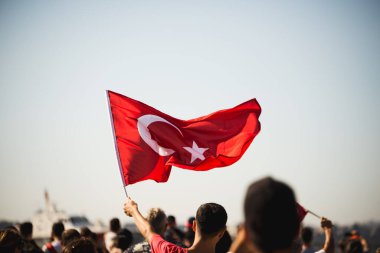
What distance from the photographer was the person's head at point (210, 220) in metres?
3.99

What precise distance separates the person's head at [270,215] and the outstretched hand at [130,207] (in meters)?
2.40

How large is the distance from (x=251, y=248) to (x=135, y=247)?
140 inches

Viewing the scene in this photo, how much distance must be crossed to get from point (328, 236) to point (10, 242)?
4128mm

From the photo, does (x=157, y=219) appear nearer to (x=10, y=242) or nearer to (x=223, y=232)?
(x=223, y=232)

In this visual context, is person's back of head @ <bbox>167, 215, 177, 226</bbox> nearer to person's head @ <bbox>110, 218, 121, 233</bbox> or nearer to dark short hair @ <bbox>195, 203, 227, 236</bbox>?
person's head @ <bbox>110, 218, 121, 233</bbox>

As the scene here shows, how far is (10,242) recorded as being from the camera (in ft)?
15.8

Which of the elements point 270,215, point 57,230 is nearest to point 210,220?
point 270,215

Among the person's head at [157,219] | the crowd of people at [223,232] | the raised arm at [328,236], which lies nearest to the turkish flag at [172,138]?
the person's head at [157,219]

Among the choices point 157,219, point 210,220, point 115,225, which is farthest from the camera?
point 115,225

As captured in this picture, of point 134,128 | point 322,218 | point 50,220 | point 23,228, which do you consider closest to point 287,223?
point 322,218

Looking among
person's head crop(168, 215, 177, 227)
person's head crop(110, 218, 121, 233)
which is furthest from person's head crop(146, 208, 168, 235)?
person's head crop(168, 215, 177, 227)

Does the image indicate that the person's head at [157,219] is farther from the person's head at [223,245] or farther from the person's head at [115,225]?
the person's head at [115,225]

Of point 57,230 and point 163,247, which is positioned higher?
point 163,247

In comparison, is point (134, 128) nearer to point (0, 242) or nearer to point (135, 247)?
point (135, 247)
